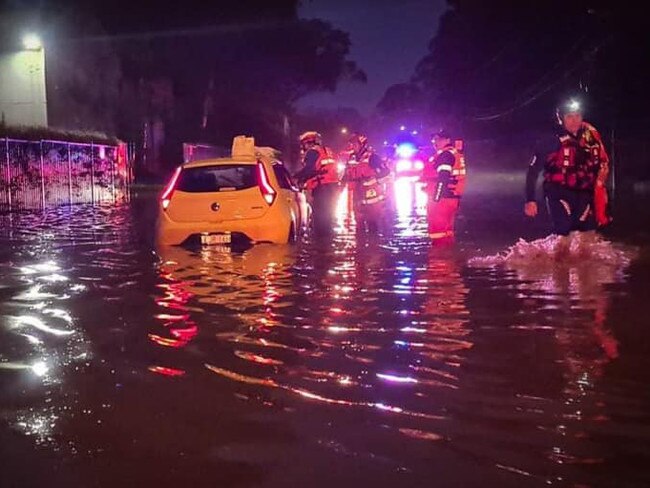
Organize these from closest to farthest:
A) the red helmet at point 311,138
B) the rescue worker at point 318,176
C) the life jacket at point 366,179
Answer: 1. the rescue worker at point 318,176
2. the red helmet at point 311,138
3. the life jacket at point 366,179

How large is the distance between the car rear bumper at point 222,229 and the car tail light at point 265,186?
243mm

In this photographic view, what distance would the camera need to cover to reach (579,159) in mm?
10305

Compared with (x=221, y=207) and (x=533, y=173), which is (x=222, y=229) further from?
(x=533, y=173)

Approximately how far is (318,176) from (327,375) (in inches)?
421

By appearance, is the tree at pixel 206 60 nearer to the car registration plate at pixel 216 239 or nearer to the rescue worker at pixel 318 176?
the rescue worker at pixel 318 176

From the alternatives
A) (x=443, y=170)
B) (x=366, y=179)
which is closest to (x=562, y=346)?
(x=443, y=170)

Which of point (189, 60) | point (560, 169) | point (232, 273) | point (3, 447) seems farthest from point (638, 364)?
point (189, 60)

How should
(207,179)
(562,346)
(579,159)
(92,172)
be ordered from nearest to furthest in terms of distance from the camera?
(562,346), (579,159), (207,179), (92,172)

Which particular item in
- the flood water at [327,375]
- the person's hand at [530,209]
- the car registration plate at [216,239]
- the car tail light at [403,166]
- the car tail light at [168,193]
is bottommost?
the flood water at [327,375]

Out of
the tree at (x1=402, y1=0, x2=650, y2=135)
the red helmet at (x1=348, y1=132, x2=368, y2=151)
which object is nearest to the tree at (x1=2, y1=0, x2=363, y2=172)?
the tree at (x1=402, y1=0, x2=650, y2=135)

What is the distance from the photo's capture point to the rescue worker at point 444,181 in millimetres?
12180

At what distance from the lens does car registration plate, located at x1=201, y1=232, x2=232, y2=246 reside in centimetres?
1222

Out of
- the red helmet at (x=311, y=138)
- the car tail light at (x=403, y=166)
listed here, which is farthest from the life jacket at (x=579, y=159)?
the car tail light at (x=403, y=166)

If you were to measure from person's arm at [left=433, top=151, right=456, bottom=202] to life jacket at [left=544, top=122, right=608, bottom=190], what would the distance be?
2.00 metres
